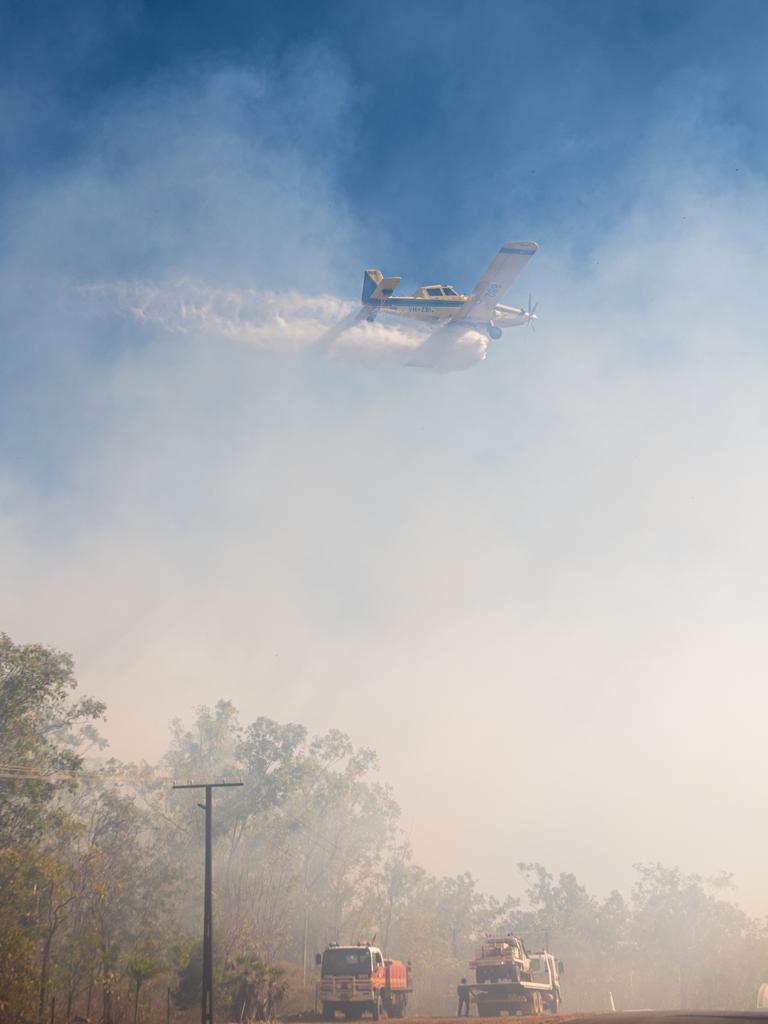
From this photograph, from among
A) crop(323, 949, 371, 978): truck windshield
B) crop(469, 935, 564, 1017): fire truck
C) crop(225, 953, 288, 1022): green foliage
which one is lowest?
crop(225, 953, 288, 1022): green foliage

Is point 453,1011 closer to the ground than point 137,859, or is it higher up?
closer to the ground

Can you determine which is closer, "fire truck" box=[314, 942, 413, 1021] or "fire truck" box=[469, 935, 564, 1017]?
"fire truck" box=[314, 942, 413, 1021]

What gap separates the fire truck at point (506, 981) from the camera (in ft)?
112

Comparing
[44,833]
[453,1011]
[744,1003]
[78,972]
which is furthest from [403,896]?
[44,833]

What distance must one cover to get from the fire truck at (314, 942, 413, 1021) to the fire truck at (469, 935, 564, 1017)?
13.4 ft

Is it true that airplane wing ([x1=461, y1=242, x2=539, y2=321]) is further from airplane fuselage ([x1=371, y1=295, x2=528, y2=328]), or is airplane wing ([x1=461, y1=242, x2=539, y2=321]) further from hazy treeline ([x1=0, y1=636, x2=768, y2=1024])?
hazy treeline ([x1=0, y1=636, x2=768, y2=1024])

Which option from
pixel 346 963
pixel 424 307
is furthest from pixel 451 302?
pixel 346 963

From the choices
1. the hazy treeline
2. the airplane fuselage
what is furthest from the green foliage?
the airplane fuselage

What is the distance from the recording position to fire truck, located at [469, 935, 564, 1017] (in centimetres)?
3416

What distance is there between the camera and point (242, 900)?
247 feet

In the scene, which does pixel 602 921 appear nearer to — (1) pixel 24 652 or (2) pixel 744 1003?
(2) pixel 744 1003

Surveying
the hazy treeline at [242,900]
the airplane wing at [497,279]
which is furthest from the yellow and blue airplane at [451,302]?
the hazy treeline at [242,900]

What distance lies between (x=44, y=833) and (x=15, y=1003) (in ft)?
43.2

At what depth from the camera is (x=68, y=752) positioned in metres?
48.4
